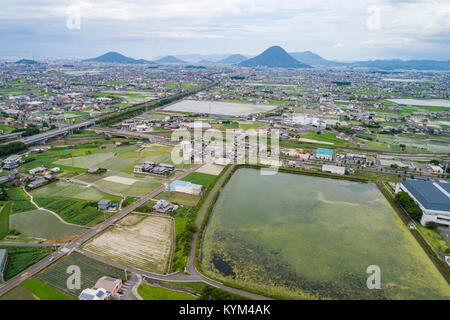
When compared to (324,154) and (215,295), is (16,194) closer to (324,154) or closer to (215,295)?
(215,295)

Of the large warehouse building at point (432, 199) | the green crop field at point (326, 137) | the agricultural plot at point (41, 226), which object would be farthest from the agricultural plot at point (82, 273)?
the green crop field at point (326, 137)

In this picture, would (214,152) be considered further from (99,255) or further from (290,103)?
(290,103)

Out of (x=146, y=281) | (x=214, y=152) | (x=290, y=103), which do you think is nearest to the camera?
(x=146, y=281)

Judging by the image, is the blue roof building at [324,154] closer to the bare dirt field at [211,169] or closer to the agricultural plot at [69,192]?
the bare dirt field at [211,169]

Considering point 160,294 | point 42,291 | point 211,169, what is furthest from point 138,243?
point 211,169

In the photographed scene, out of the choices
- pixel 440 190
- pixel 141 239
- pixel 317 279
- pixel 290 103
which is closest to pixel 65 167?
pixel 141 239

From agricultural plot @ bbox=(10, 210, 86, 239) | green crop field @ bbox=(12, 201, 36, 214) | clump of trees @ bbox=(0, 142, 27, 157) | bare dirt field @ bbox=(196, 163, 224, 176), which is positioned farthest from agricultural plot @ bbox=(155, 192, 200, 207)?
clump of trees @ bbox=(0, 142, 27, 157)
